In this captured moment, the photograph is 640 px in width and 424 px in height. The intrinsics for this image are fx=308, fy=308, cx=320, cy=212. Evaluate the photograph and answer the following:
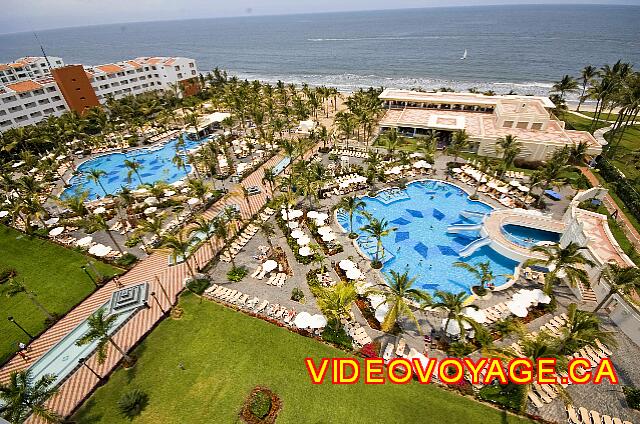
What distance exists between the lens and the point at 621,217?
35781mm

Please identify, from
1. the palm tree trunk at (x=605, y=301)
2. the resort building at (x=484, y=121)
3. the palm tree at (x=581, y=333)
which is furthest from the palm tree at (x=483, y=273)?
the resort building at (x=484, y=121)

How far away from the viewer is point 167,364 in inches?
906

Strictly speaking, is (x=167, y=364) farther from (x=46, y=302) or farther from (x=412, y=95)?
(x=412, y=95)

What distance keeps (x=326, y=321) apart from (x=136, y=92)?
93.5 m

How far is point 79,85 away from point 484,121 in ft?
297

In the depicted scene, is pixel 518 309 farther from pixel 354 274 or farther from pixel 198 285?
pixel 198 285

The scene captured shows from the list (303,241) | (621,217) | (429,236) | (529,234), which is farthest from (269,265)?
(621,217)

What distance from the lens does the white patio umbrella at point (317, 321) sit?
77.2 feet

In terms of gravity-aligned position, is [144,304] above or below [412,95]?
below

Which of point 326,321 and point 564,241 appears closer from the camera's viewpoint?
point 326,321

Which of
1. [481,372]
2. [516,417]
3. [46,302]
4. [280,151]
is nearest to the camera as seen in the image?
[516,417]

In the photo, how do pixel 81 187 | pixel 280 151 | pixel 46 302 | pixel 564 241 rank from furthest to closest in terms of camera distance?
pixel 280 151
pixel 81 187
pixel 564 241
pixel 46 302

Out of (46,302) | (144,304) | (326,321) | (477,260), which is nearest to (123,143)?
(46,302)

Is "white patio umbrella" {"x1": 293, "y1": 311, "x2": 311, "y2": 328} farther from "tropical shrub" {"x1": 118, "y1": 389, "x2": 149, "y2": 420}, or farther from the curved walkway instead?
the curved walkway
